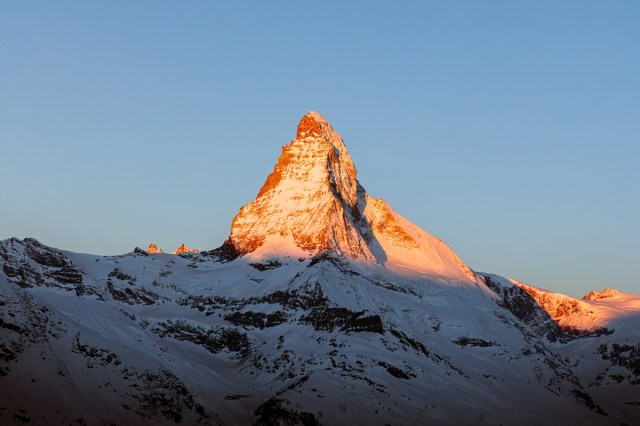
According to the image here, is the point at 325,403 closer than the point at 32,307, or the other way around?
the point at 32,307

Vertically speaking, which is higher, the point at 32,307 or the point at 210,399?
the point at 32,307

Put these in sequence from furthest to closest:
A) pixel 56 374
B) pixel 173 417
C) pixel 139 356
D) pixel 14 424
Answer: pixel 139 356, pixel 173 417, pixel 56 374, pixel 14 424

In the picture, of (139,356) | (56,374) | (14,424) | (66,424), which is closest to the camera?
(14,424)

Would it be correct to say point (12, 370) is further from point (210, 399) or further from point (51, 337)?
point (210, 399)

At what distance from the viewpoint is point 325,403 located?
Answer: 7849 inches

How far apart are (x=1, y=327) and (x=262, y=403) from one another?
59.4 m

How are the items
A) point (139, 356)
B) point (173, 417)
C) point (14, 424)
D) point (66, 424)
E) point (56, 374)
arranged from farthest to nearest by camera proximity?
point (139, 356), point (173, 417), point (56, 374), point (66, 424), point (14, 424)

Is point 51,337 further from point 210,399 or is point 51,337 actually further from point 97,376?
point 210,399

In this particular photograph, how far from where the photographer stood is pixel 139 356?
623 ft

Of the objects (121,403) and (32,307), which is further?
(32,307)

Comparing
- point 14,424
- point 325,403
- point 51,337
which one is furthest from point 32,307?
point 325,403

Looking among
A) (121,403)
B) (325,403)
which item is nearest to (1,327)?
(121,403)

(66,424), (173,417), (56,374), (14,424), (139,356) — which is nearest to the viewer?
(14,424)

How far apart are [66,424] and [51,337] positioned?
3088 cm
